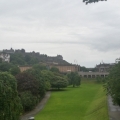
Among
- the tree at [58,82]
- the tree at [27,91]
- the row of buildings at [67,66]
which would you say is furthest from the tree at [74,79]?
the tree at [27,91]

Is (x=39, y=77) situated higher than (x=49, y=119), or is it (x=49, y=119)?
(x=39, y=77)

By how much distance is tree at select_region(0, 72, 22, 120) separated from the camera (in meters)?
24.1

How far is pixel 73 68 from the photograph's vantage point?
131 metres

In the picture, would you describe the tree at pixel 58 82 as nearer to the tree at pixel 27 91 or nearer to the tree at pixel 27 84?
the tree at pixel 27 91

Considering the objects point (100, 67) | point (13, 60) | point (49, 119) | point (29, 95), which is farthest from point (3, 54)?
point (49, 119)

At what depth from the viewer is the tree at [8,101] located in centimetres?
2414

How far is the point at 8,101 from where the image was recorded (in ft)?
81.5

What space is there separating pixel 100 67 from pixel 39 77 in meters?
105

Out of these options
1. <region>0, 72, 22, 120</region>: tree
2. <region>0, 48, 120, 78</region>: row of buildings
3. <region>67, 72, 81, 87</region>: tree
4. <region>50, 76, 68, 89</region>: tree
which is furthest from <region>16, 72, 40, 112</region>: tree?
<region>0, 48, 120, 78</region>: row of buildings

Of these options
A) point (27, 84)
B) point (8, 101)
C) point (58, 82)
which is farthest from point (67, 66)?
point (8, 101)

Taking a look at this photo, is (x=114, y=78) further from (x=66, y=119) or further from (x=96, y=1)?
(x=96, y=1)

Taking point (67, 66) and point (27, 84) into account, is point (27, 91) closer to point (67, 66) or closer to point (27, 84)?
point (27, 84)

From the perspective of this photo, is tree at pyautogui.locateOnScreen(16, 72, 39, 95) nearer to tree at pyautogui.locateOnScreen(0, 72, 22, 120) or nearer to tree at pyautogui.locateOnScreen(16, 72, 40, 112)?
tree at pyautogui.locateOnScreen(16, 72, 40, 112)

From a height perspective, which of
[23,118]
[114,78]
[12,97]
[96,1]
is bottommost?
[23,118]
